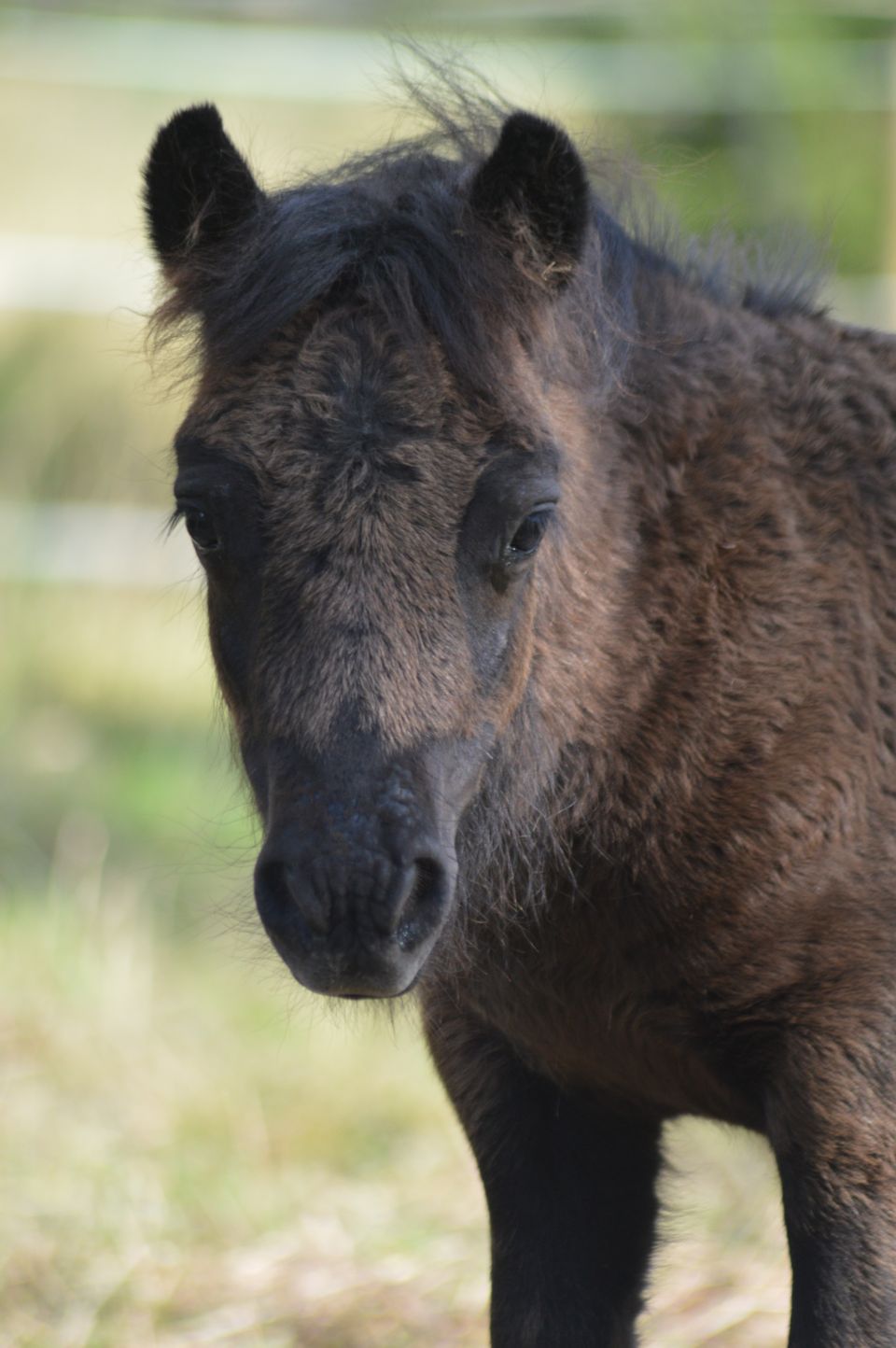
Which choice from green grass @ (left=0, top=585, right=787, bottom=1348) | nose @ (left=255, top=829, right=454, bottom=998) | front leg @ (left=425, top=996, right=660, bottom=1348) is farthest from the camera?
green grass @ (left=0, top=585, right=787, bottom=1348)

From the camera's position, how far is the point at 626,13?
50.3ft

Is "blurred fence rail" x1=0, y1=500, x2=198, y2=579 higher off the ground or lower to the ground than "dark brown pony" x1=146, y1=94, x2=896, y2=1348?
lower

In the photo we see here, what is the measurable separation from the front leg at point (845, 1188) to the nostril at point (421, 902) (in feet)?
2.77

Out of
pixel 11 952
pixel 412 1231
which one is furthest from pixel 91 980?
pixel 412 1231

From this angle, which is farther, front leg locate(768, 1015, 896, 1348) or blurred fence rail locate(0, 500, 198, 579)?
blurred fence rail locate(0, 500, 198, 579)

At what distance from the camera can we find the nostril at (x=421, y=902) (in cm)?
249

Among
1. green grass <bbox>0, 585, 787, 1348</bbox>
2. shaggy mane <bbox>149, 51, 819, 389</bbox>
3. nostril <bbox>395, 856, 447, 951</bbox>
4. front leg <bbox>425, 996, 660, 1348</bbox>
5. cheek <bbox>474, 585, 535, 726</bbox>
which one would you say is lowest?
green grass <bbox>0, 585, 787, 1348</bbox>

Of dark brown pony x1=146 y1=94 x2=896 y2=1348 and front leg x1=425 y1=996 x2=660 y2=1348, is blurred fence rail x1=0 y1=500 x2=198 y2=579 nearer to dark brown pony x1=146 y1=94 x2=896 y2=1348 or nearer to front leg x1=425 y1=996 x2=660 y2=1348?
front leg x1=425 y1=996 x2=660 y2=1348

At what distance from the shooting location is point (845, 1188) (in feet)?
9.61

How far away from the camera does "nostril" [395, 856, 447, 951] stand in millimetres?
2488

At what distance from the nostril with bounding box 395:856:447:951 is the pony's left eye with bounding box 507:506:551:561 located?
0.58m

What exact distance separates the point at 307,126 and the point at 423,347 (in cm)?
1149

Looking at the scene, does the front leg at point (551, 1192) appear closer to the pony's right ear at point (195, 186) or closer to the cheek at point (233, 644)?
the cheek at point (233, 644)

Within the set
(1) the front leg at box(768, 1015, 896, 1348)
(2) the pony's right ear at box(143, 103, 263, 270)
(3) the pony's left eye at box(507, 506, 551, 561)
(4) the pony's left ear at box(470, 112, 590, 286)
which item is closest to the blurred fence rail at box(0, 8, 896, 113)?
(2) the pony's right ear at box(143, 103, 263, 270)
